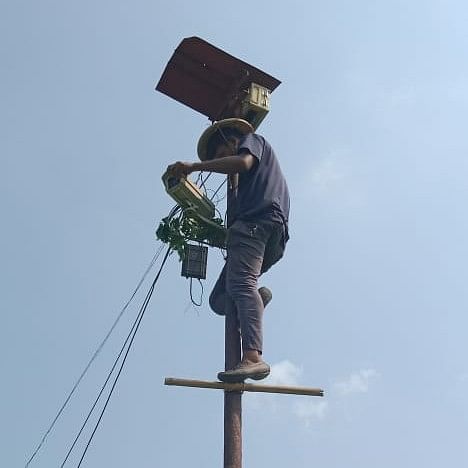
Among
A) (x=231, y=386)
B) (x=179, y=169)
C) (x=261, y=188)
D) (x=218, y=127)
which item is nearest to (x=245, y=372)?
(x=231, y=386)

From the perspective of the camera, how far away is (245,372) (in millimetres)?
4473

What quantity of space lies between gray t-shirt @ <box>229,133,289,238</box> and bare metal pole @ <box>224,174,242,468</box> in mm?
672

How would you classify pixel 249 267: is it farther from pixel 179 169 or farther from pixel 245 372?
pixel 179 169

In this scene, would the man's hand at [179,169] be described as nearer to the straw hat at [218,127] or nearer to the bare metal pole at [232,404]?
the straw hat at [218,127]

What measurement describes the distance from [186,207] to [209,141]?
62 centimetres

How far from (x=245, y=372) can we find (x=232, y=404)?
0.26m

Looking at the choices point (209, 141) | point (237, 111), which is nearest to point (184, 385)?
point (209, 141)

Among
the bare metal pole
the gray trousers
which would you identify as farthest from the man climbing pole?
the bare metal pole

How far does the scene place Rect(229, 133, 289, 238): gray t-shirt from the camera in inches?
199

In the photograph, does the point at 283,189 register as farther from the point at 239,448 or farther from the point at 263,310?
the point at 239,448

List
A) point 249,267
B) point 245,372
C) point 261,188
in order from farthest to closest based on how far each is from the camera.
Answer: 1. point 261,188
2. point 249,267
3. point 245,372

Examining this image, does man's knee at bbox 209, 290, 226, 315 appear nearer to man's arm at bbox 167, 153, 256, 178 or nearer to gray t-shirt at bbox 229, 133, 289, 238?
gray t-shirt at bbox 229, 133, 289, 238

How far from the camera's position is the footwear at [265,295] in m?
5.17

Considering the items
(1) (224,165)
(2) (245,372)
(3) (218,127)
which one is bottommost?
(2) (245,372)
